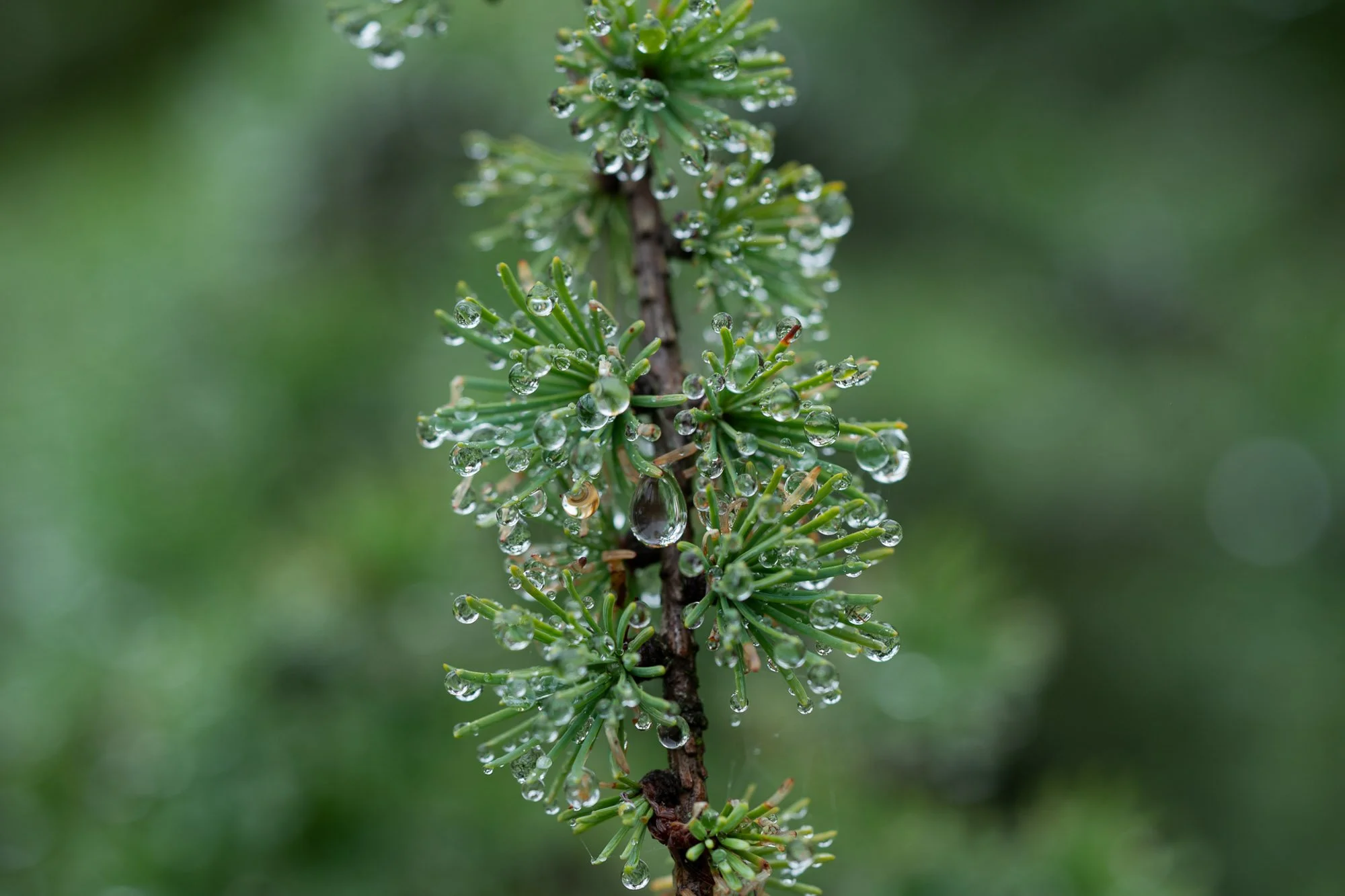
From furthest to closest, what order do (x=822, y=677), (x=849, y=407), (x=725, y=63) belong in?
(x=849, y=407), (x=725, y=63), (x=822, y=677)

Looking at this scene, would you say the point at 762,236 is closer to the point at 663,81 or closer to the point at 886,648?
the point at 663,81

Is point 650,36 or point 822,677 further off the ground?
point 650,36

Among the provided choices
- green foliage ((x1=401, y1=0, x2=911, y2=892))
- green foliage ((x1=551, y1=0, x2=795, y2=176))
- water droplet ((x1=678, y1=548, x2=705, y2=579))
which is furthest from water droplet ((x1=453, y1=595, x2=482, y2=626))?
green foliage ((x1=551, y1=0, x2=795, y2=176))

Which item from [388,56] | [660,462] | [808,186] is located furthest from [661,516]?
[388,56]

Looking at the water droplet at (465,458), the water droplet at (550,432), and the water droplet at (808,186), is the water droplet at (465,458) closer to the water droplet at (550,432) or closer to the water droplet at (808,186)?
the water droplet at (550,432)

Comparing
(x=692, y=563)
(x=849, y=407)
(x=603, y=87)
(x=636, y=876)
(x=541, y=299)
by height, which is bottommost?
(x=636, y=876)

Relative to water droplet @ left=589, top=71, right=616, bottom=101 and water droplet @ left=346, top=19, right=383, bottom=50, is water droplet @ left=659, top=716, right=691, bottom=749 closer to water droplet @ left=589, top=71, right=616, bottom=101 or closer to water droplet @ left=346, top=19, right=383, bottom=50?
water droplet @ left=589, top=71, right=616, bottom=101

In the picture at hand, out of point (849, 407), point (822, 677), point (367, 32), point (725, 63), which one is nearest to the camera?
point (822, 677)
